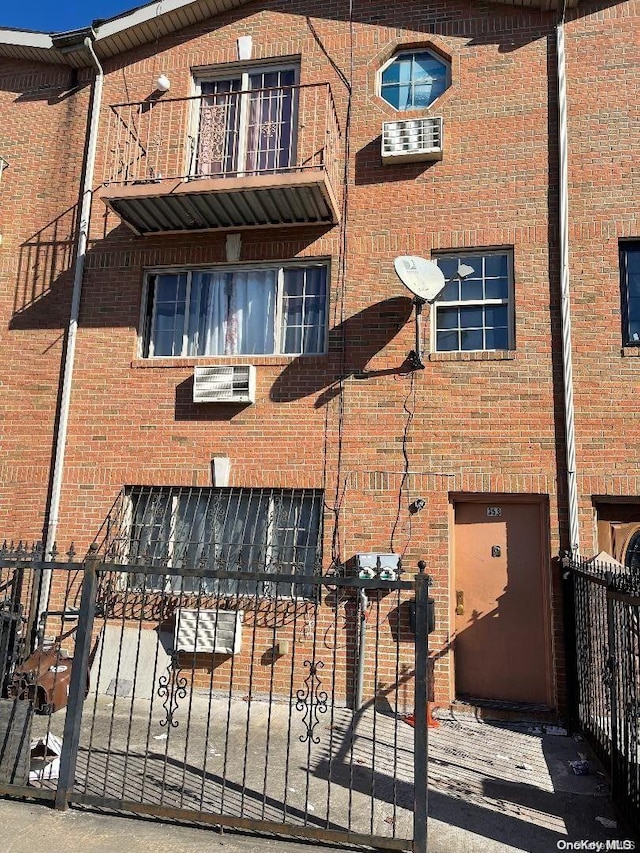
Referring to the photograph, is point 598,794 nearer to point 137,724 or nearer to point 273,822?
point 273,822

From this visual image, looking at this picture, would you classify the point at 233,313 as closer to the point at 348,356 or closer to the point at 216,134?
the point at 348,356

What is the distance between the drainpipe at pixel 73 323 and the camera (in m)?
8.07

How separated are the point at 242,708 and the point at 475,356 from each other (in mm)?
4796

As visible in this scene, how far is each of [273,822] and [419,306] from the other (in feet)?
18.0

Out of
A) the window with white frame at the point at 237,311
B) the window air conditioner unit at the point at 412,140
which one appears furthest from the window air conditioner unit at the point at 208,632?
the window air conditioner unit at the point at 412,140

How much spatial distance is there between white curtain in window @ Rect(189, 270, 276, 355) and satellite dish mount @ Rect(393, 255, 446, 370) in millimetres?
1951

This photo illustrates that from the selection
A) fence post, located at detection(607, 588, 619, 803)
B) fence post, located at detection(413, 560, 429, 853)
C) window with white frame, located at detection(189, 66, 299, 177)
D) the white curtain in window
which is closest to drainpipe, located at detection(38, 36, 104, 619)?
window with white frame, located at detection(189, 66, 299, 177)

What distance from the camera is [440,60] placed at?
8516mm

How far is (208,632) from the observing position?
7.26 m

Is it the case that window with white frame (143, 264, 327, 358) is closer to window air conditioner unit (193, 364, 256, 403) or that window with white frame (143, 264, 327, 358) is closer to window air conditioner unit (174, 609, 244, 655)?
window air conditioner unit (193, 364, 256, 403)

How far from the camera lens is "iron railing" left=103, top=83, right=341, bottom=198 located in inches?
339

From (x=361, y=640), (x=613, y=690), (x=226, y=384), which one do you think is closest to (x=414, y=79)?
(x=226, y=384)

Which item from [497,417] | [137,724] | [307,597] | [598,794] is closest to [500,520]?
[497,417]

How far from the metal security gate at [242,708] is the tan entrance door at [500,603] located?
0.71m
